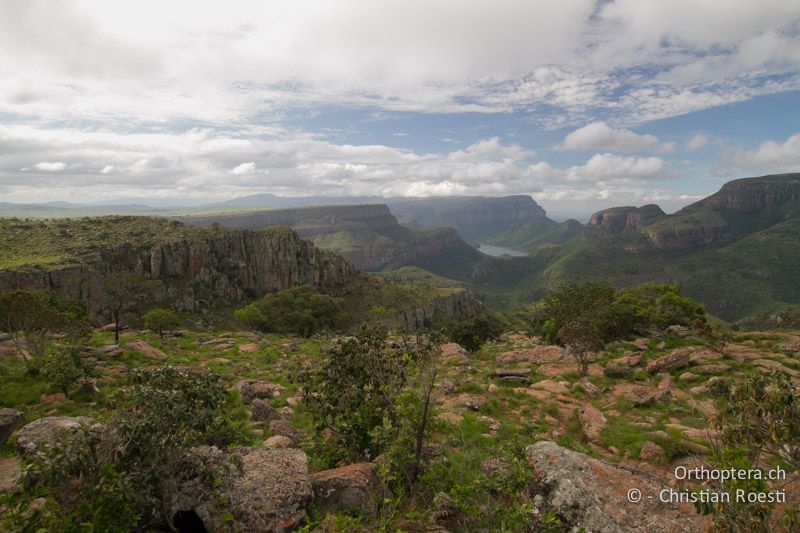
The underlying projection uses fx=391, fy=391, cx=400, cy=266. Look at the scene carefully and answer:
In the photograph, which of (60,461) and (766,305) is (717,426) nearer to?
(60,461)

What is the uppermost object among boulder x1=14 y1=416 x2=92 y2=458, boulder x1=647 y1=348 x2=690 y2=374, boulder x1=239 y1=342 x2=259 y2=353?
boulder x1=14 y1=416 x2=92 y2=458

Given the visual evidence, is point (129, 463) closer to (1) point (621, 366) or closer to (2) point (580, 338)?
(2) point (580, 338)

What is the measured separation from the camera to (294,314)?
60.6 meters

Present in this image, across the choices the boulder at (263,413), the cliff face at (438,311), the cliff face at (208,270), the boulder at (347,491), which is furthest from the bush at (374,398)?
the cliff face at (438,311)

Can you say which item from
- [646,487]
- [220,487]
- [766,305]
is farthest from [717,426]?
[766,305]

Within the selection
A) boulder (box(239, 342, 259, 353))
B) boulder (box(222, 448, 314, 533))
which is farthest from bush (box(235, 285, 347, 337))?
boulder (box(222, 448, 314, 533))

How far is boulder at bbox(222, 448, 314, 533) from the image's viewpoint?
301 inches

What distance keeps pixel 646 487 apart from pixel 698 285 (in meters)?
189

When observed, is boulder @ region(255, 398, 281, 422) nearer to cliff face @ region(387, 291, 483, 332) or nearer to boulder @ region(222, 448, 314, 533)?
boulder @ region(222, 448, 314, 533)

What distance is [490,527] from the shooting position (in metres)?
7.61

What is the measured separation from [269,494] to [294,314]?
54234mm

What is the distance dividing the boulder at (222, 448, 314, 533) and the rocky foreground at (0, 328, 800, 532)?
0.08 feet

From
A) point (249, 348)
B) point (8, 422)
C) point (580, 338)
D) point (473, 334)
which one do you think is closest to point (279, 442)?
point (8, 422)

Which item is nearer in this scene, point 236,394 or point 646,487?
point 646,487
